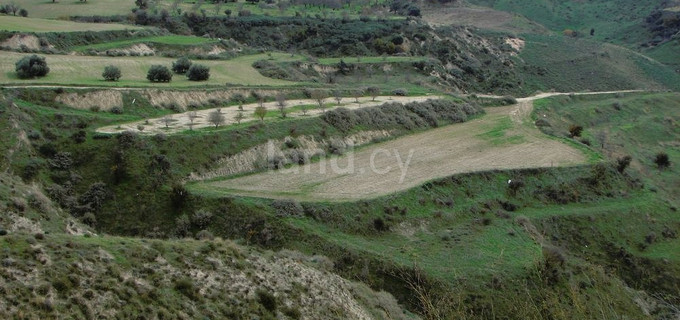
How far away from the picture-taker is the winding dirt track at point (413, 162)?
38.0 m

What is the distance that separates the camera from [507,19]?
14338 cm

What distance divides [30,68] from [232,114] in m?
16.0

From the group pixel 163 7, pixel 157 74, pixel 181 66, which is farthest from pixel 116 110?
pixel 163 7

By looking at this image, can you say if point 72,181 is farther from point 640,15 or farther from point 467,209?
point 640,15

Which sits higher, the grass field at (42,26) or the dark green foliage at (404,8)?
the grass field at (42,26)

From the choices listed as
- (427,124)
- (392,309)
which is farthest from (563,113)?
(392,309)

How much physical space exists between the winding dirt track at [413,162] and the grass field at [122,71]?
1762cm

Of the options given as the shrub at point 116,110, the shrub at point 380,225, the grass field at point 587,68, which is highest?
the shrub at point 116,110

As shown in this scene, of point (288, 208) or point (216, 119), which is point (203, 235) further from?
point (216, 119)

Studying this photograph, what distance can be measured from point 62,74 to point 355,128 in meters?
25.2

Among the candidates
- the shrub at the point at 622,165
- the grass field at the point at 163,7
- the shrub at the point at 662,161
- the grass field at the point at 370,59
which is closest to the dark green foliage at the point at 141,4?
the grass field at the point at 163,7

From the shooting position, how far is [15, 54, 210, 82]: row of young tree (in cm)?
4584

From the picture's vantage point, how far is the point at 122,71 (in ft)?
183

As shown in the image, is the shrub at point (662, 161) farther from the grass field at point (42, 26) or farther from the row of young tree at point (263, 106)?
the grass field at point (42, 26)
